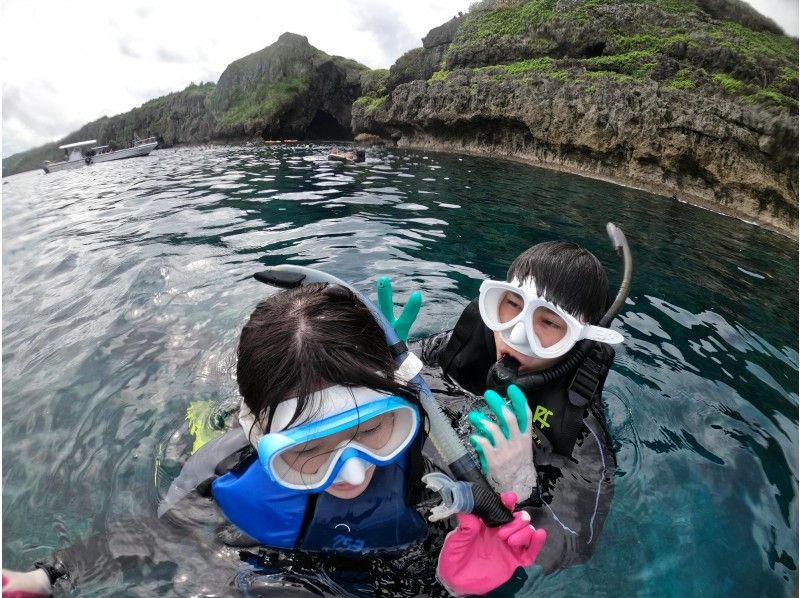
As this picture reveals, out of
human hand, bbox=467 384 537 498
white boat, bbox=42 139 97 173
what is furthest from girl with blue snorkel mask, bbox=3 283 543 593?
white boat, bbox=42 139 97 173

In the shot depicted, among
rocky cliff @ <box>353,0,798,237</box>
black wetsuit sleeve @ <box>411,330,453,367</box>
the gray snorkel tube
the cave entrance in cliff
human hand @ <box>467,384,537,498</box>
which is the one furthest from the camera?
the cave entrance in cliff

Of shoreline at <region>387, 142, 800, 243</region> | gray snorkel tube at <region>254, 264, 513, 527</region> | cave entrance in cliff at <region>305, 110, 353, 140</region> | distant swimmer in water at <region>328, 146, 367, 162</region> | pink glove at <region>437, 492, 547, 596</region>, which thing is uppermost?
gray snorkel tube at <region>254, 264, 513, 527</region>

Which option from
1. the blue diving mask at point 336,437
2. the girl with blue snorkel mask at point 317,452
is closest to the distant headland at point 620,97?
the girl with blue snorkel mask at point 317,452

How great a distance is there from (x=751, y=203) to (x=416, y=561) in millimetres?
12988

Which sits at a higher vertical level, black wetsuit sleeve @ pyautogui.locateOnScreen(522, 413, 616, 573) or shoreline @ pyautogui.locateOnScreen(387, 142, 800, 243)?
black wetsuit sleeve @ pyautogui.locateOnScreen(522, 413, 616, 573)

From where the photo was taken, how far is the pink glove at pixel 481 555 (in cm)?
158

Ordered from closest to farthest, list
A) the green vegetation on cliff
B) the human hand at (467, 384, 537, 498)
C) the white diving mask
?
the human hand at (467, 384, 537, 498), the white diving mask, the green vegetation on cliff

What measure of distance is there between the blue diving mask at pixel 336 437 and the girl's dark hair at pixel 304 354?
30 millimetres

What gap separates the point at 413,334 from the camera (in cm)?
396

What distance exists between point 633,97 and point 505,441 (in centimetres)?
1576

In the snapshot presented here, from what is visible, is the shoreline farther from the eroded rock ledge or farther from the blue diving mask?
the blue diving mask

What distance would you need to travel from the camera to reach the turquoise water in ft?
7.14

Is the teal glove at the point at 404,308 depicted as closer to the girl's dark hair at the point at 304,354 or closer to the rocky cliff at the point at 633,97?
the girl's dark hair at the point at 304,354

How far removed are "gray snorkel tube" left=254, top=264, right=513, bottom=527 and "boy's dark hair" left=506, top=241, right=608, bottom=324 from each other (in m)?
0.76
